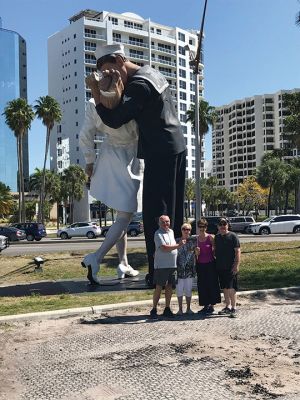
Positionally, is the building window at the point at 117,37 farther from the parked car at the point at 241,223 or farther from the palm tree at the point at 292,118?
the parked car at the point at 241,223

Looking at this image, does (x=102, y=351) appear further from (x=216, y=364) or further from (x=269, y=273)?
(x=269, y=273)

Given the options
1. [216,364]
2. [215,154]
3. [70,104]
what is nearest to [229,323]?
[216,364]

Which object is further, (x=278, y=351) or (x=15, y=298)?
(x=15, y=298)

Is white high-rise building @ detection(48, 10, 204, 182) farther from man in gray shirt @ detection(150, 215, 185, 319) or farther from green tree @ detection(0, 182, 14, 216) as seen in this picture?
man in gray shirt @ detection(150, 215, 185, 319)

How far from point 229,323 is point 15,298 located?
197 inches

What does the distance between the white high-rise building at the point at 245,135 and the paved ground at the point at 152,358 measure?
13111cm

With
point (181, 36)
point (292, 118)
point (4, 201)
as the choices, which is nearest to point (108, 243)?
point (292, 118)

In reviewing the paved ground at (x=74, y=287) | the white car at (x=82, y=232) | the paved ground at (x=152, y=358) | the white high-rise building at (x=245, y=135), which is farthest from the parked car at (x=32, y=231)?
the white high-rise building at (x=245, y=135)

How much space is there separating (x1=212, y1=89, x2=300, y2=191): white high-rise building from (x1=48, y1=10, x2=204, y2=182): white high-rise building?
140 feet

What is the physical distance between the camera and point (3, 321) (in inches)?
321

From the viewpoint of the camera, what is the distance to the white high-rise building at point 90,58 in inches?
3556

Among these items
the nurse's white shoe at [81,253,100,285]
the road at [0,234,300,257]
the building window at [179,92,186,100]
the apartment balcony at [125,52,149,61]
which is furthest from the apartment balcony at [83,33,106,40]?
the nurse's white shoe at [81,253,100,285]

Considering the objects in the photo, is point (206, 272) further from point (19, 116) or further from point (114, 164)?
point (19, 116)

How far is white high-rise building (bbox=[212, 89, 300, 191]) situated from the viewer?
141375 millimetres
